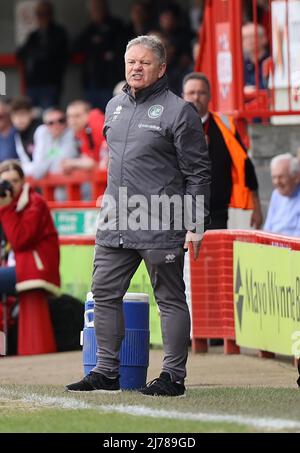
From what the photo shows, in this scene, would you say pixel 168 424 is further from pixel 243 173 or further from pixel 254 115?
pixel 254 115

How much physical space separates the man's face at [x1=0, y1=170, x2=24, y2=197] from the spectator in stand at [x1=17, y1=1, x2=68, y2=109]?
8002 mm

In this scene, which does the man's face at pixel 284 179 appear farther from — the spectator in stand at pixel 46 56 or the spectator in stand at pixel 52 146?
the spectator in stand at pixel 46 56

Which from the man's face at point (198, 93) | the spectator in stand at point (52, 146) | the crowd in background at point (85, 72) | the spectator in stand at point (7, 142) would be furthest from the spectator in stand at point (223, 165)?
the spectator in stand at point (7, 142)

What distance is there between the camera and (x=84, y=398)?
29.6 ft

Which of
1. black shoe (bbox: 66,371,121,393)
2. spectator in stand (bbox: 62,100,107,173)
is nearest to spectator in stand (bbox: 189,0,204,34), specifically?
spectator in stand (bbox: 62,100,107,173)

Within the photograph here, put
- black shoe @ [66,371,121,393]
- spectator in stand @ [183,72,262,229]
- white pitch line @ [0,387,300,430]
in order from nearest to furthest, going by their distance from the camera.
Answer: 1. white pitch line @ [0,387,300,430]
2. black shoe @ [66,371,121,393]
3. spectator in stand @ [183,72,262,229]

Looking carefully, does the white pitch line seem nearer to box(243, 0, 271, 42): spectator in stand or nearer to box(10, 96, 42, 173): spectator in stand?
box(243, 0, 271, 42): spectator in stand

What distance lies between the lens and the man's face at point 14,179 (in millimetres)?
13422

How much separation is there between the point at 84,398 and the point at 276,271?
2834mm

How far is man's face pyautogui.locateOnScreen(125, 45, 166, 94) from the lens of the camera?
9.12m

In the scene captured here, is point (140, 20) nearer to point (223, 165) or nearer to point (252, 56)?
point (252, 56)

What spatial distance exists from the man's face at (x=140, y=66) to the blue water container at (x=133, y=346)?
4.52 feet

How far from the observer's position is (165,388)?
9.10 m

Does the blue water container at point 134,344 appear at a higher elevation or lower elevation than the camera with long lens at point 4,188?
lower
